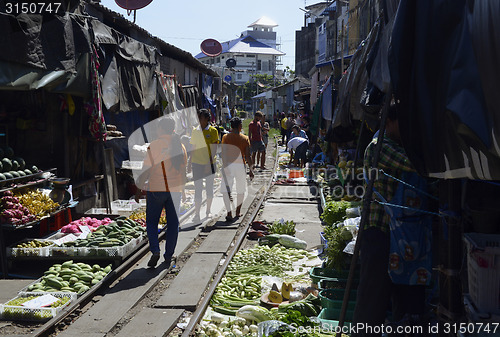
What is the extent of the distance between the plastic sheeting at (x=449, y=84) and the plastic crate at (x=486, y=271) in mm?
567

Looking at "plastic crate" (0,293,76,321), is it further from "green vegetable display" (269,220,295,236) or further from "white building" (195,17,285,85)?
"white building" (195,17,285,85)

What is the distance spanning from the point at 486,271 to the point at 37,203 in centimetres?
670

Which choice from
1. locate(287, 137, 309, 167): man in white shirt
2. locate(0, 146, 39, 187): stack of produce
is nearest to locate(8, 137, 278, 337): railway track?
locate(0, 146, 39, 187): stack of produce

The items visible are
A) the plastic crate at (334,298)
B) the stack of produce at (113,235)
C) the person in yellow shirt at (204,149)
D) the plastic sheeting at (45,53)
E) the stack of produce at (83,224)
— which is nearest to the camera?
the plastic crate at (334,298)

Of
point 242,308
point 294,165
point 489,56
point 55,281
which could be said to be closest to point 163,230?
point 55,281

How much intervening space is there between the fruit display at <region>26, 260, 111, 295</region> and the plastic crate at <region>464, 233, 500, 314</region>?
4.83m

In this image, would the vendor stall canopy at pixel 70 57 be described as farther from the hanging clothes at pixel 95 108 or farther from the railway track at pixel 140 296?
the railway track at pixel 140 296

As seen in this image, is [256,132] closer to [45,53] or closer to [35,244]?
[45,53]

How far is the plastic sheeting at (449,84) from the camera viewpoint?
292 cm

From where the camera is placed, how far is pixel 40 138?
10297mm

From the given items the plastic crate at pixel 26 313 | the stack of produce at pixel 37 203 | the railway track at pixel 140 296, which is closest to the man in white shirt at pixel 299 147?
the railway track at pixel 140 296

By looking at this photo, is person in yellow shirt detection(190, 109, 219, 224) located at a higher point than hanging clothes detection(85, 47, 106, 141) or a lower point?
lower

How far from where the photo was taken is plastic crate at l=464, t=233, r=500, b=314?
3.62 meters

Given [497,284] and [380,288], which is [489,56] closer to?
[497,284]
